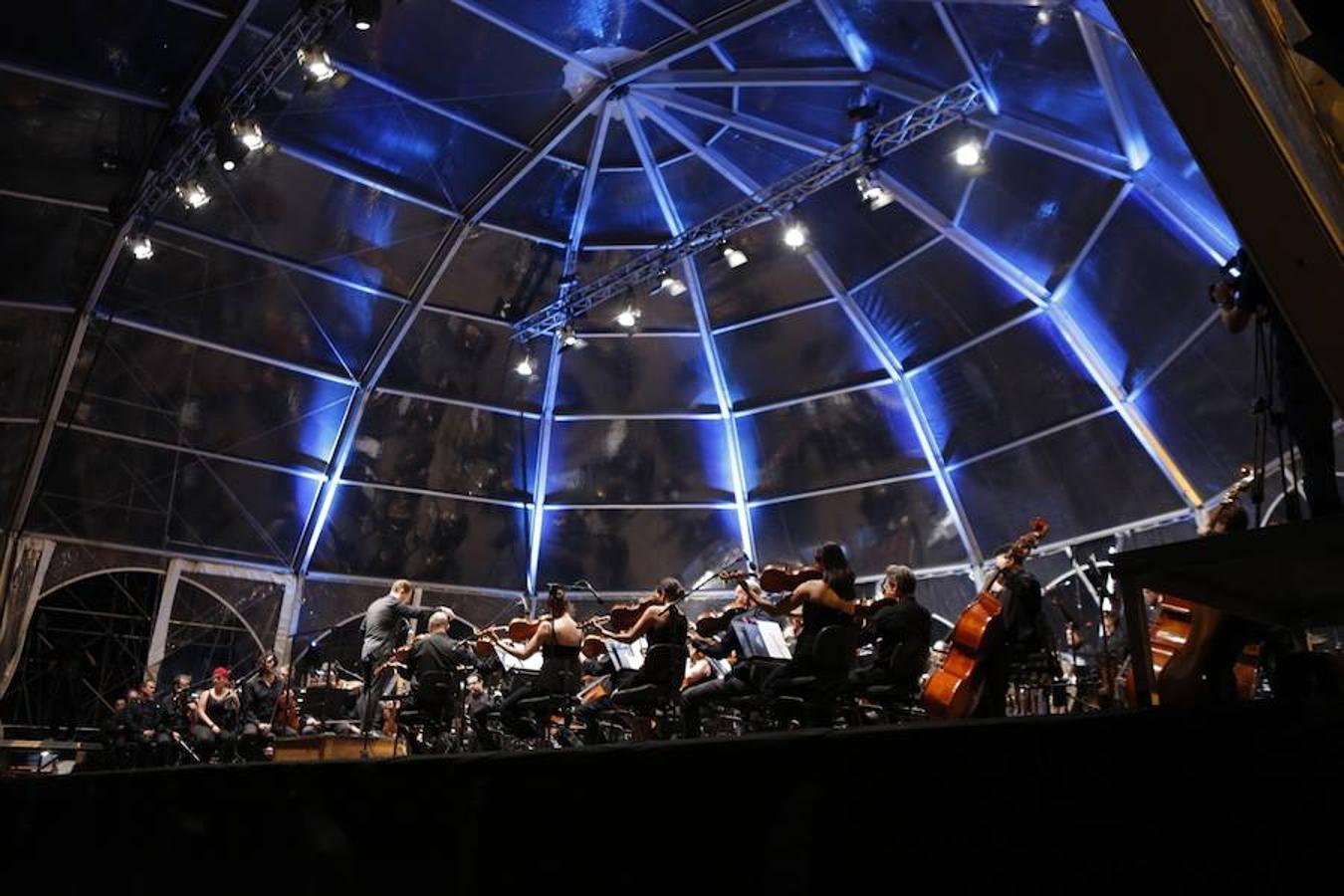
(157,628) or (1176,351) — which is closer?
(1176,351)

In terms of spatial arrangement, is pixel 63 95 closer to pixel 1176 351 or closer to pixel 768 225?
pixel 768 225

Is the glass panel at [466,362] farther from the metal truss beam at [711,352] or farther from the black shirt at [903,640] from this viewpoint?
the black shirt at [903,640]

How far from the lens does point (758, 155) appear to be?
595 inches

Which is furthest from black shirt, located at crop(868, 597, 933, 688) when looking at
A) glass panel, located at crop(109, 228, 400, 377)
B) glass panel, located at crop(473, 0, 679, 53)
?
glass panel, located at crop(109, 228, 400, 377)

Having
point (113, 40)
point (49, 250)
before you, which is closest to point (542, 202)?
point (113, 40)

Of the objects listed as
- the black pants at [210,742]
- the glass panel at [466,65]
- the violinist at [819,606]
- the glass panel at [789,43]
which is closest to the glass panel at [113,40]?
A: the glass panel at [466,65]

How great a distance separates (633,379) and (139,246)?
24.5ft

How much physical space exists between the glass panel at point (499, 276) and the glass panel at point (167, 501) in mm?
3812

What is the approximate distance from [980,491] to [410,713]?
9.72 m

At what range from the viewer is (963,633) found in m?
6.60

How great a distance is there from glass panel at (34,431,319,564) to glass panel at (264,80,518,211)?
5.12 metres

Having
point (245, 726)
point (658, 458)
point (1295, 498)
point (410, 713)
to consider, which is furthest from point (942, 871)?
point (658, 458)

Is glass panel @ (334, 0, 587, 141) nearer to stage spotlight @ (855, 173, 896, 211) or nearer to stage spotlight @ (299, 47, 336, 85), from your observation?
stage spotlight @ (299, 47, 336, 85)

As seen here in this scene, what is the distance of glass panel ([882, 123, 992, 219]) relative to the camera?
44.6 feet
